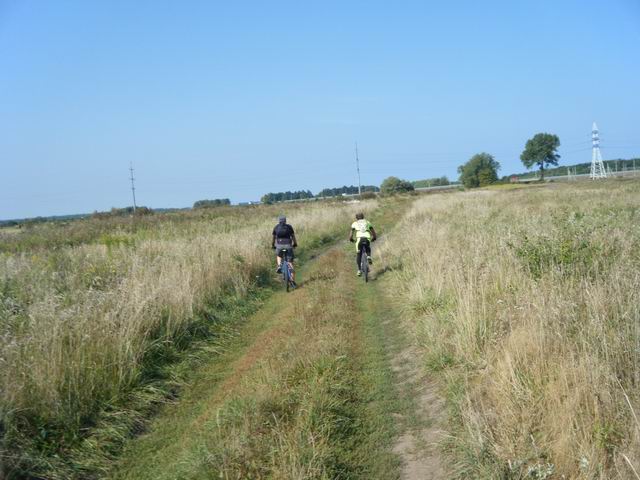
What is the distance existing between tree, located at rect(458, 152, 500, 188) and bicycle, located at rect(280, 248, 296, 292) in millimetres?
102742

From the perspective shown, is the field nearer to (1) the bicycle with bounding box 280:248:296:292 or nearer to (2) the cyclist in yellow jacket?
(1) the bicycle with bounding box 280:248:296:292

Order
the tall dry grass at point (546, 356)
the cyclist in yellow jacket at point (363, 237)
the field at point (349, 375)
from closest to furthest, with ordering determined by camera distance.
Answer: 1. the tall dry grass at point (546, 356)
2. the field at point (349, 375)
3. the cyclist in yellow jacket at point (363, 237)

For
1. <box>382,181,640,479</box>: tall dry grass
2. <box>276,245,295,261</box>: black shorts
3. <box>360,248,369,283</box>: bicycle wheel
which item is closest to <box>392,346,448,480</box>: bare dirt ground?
<box>382,181,640,479</box>: tall dry grass

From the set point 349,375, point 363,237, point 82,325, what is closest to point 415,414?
point 349,375

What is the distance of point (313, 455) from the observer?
11.8 feet

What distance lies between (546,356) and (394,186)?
102m

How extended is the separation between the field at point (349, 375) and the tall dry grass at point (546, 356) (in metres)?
0.02

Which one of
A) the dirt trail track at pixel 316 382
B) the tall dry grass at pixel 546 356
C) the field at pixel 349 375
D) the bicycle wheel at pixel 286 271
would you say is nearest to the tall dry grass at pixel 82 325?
the field at pixel 349 375

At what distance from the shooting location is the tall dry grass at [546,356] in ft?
10.1

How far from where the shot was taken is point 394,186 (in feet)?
338

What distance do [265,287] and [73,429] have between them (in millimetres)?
8123

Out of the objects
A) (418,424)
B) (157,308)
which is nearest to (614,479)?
(418,424)

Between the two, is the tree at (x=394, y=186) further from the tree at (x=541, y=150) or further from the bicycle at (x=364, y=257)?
the bicycle at (x=364, y=257)

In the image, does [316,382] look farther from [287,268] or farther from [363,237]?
[363,237]
